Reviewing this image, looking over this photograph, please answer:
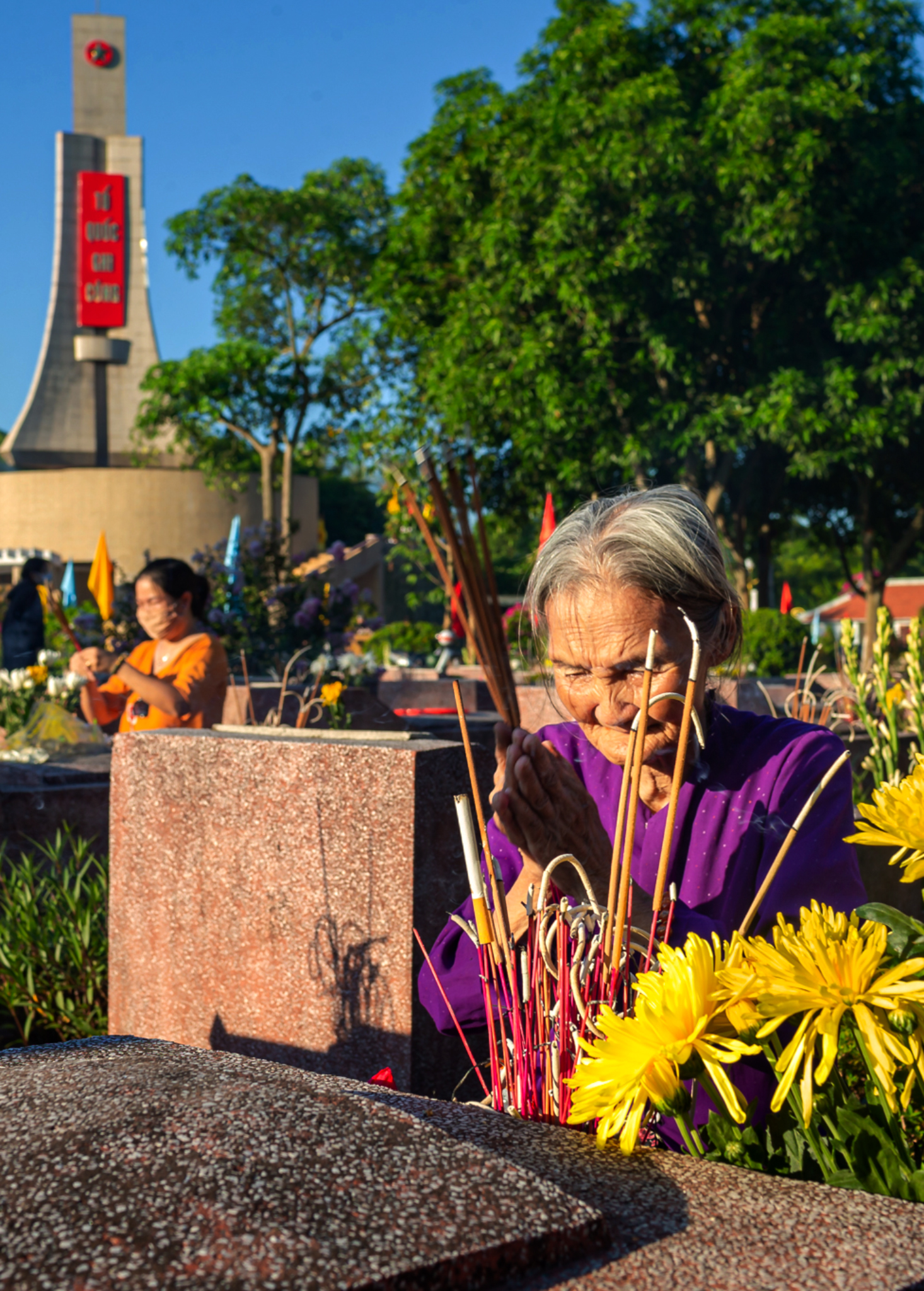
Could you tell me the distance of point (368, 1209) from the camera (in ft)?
2.99

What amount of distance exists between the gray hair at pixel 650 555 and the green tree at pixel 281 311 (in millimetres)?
24538

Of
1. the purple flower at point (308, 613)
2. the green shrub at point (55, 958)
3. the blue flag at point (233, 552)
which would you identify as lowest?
the green shrub at point (55, 958)

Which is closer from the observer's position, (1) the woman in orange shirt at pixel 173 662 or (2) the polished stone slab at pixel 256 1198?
(2) the polished stone slab at pixel 256 1198

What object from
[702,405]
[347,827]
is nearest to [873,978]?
[347,827]

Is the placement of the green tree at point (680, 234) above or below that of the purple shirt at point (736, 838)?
above

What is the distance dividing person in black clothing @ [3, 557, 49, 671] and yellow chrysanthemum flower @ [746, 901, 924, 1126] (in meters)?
8.59

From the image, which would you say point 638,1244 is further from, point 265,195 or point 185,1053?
point 265,195

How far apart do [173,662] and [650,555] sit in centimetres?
338

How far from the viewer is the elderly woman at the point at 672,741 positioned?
5.21ft

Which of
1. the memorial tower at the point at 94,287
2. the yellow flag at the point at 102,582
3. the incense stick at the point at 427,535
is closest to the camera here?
the incense stick at the point at 427,535

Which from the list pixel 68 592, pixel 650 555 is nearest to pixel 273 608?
pixel 68 592

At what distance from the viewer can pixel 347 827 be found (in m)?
2.46

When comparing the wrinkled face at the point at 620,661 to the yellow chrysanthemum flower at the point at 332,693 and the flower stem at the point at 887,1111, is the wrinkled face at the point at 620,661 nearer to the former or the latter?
the flower stem at the point at 887,1111

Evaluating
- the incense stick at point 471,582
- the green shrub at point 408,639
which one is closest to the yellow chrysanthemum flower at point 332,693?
the incense stick at point 471,582
